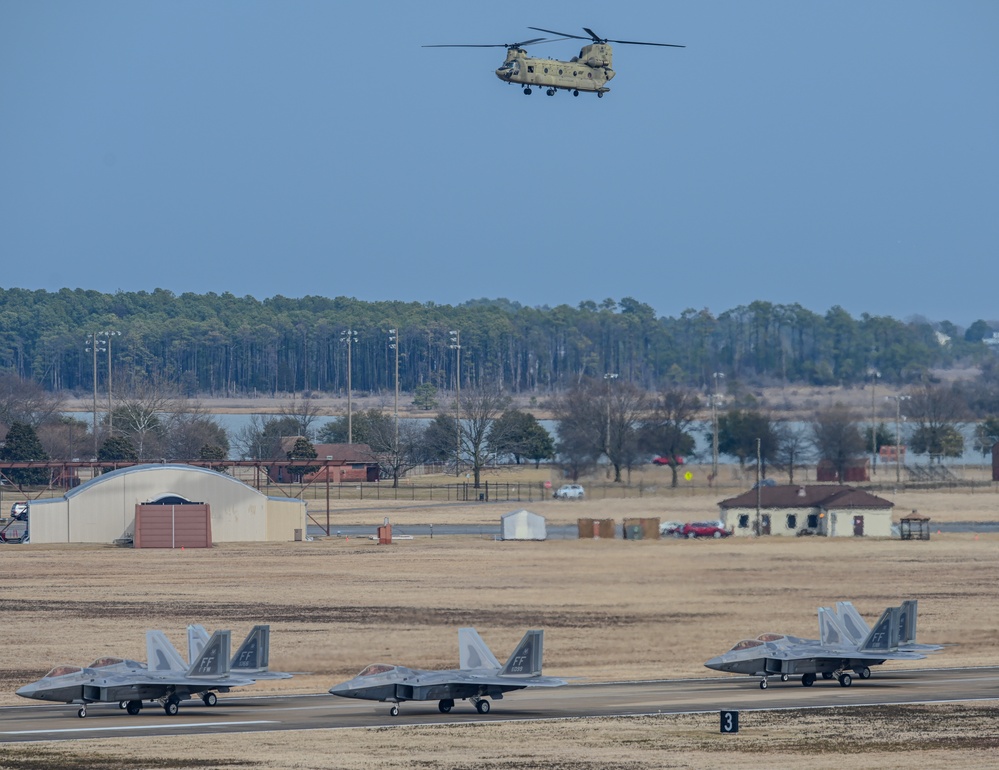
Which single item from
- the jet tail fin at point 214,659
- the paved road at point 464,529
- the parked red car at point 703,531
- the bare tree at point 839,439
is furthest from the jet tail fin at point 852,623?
the bare tree at point 839,439

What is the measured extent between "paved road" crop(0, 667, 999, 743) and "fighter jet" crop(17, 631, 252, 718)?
55 cm

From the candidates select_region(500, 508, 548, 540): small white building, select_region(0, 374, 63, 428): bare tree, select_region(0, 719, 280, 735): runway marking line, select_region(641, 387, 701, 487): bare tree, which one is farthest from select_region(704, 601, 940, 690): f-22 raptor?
select_region(0, 374, 63, 428): bare tree

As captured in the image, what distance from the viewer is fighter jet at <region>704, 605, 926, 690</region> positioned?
1666 inches

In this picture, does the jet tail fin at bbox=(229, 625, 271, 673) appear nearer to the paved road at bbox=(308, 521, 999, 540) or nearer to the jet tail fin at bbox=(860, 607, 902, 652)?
the jet tail fin at bbox=(860, 607, 902, 652)

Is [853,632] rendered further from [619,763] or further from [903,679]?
[619,763]

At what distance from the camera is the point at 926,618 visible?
56.2m

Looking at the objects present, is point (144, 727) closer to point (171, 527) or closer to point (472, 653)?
point (472, 653)

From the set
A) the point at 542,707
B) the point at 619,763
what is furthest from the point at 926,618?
the point at 619,763

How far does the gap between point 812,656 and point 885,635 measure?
2.25m

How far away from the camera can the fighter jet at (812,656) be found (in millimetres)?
42312

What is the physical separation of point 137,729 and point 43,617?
70.9ft

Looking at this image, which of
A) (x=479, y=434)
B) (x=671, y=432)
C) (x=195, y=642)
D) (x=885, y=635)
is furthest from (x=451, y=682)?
(x=479, y=434)

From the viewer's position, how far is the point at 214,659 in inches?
1495

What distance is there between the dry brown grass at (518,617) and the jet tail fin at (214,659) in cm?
397
